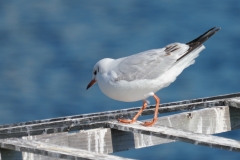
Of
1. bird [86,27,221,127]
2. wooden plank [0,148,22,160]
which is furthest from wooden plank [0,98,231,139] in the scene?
wooden plank [0,148,22,160]

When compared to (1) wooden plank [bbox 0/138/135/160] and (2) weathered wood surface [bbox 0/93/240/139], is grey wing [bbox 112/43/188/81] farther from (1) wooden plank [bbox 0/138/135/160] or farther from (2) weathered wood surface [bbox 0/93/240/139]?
(1) wooden plank [bbox 0/138/135/160]

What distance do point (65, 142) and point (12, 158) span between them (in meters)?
0.40

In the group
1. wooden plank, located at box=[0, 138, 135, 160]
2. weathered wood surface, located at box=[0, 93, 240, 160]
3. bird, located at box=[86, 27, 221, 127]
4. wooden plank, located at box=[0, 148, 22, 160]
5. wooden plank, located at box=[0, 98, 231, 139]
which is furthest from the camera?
bird, located at box=[86, 27, 221, 127]

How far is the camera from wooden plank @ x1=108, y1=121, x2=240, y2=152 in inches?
193

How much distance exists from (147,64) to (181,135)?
1319 millimetres

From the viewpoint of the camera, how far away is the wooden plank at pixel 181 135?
16.1 ft

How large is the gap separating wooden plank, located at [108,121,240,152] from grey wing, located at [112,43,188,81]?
70 cm

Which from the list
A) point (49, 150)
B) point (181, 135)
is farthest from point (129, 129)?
point (49, 150)

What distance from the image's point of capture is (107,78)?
6.20 meters

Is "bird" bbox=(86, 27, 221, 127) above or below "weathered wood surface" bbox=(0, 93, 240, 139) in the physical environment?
above

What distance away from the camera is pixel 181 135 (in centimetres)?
511

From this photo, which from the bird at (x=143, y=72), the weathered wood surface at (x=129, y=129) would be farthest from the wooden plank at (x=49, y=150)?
the bird at (x=143, y=72)

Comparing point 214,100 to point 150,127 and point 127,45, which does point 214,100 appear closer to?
→ point 150,127

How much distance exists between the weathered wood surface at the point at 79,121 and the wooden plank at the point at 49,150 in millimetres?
305
